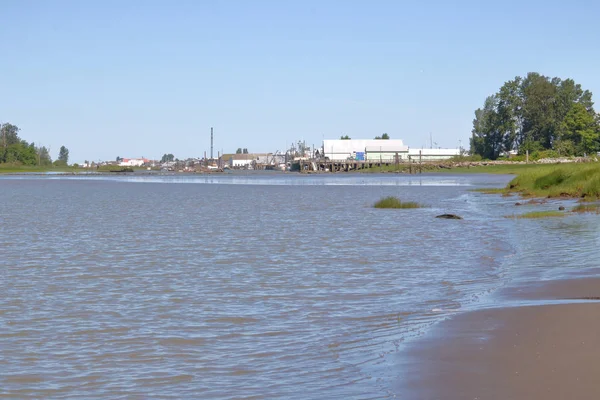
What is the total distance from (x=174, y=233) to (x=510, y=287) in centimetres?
1744

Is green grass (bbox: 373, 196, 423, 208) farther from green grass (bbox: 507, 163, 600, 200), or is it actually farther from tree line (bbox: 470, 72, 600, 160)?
tree line (bbox: 470, 72, 600, 160)

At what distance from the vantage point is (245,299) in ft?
48.2

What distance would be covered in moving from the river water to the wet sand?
1.51ft

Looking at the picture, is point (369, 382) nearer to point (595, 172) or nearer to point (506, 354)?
point (506, 354)

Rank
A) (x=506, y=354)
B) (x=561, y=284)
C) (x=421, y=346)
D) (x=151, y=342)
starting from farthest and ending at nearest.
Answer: (x=561, y=284)
(x=151, y=342)
(x=421, y=346)
(x=506, y=354)

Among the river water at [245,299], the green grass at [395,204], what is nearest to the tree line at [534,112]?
the green grass at [395,204]

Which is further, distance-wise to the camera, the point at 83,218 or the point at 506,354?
the point at 83,218

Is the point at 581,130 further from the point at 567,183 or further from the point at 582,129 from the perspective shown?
the point at 567,183

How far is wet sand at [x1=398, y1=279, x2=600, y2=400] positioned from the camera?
308 inches

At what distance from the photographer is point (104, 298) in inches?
588

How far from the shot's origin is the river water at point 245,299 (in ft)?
30.4

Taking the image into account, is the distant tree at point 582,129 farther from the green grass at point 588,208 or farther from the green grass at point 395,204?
the green grass at point 588,208

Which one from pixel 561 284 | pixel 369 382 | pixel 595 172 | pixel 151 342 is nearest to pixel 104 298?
pixel 151 342

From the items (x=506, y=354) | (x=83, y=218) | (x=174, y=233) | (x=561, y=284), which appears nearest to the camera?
(x=506, y=354)
